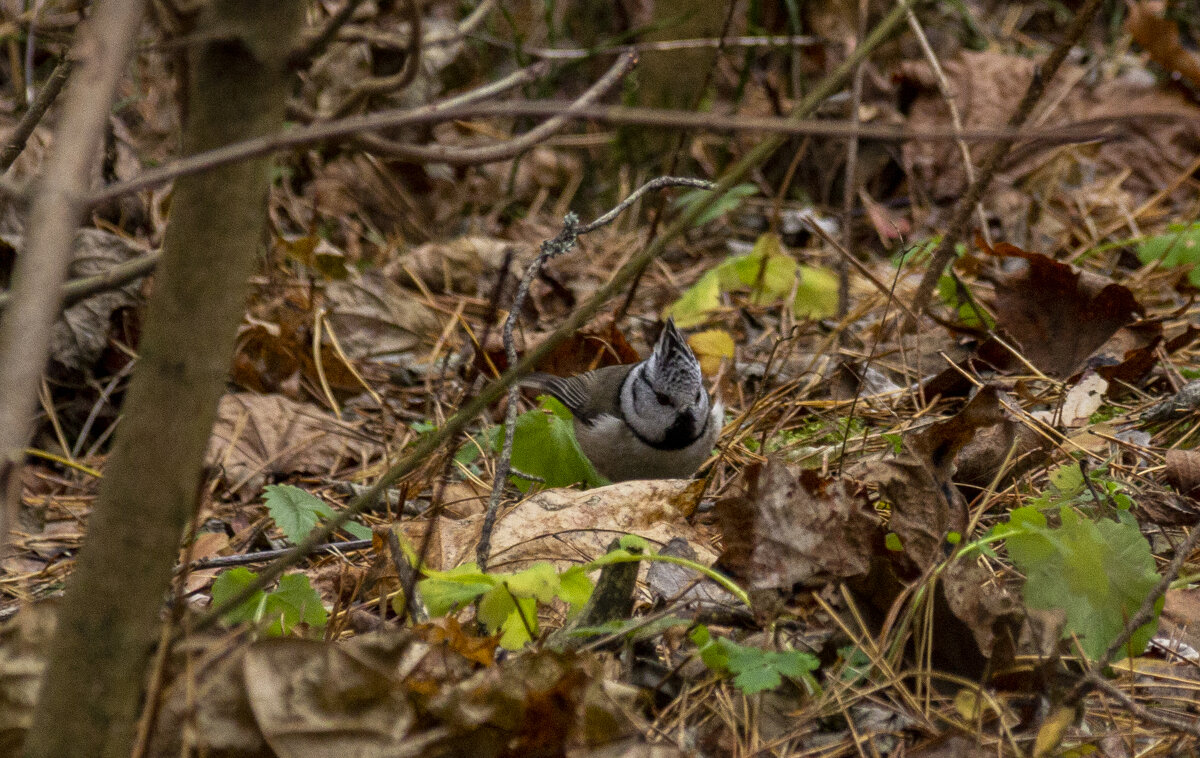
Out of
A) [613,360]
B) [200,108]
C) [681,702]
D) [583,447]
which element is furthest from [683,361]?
[200,108]

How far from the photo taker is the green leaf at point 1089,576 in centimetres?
192

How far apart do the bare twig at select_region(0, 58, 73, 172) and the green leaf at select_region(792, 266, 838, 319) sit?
133 inches

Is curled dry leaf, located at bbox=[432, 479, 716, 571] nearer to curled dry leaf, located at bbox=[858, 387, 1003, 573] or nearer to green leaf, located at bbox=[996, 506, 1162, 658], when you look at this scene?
curled dry leaf, located at bbox=[858, 387, 1003, 573]

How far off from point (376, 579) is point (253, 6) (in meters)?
1.52

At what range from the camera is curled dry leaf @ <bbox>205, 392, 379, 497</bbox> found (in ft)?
12.7

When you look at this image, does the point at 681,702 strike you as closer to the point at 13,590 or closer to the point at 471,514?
the point at 471,514

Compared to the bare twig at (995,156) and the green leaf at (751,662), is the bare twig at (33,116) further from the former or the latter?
the bare twig at (995,156)

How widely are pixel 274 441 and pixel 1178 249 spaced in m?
3.69

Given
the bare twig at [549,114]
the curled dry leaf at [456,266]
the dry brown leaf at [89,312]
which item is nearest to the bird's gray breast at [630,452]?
the curled dry leaf at [456,266]

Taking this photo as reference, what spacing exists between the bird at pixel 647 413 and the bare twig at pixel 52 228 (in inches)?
105

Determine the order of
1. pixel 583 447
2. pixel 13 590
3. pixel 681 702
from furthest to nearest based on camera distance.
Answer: pixel 583 447
pixel 13 590
pixel 681 702

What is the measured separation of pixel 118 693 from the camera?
1.42 meters

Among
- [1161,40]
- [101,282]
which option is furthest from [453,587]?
[1161,40]

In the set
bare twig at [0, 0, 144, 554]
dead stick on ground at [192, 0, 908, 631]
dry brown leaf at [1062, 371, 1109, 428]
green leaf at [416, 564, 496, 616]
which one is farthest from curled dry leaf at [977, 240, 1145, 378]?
bare twig at [0, 0, 144, 554]
